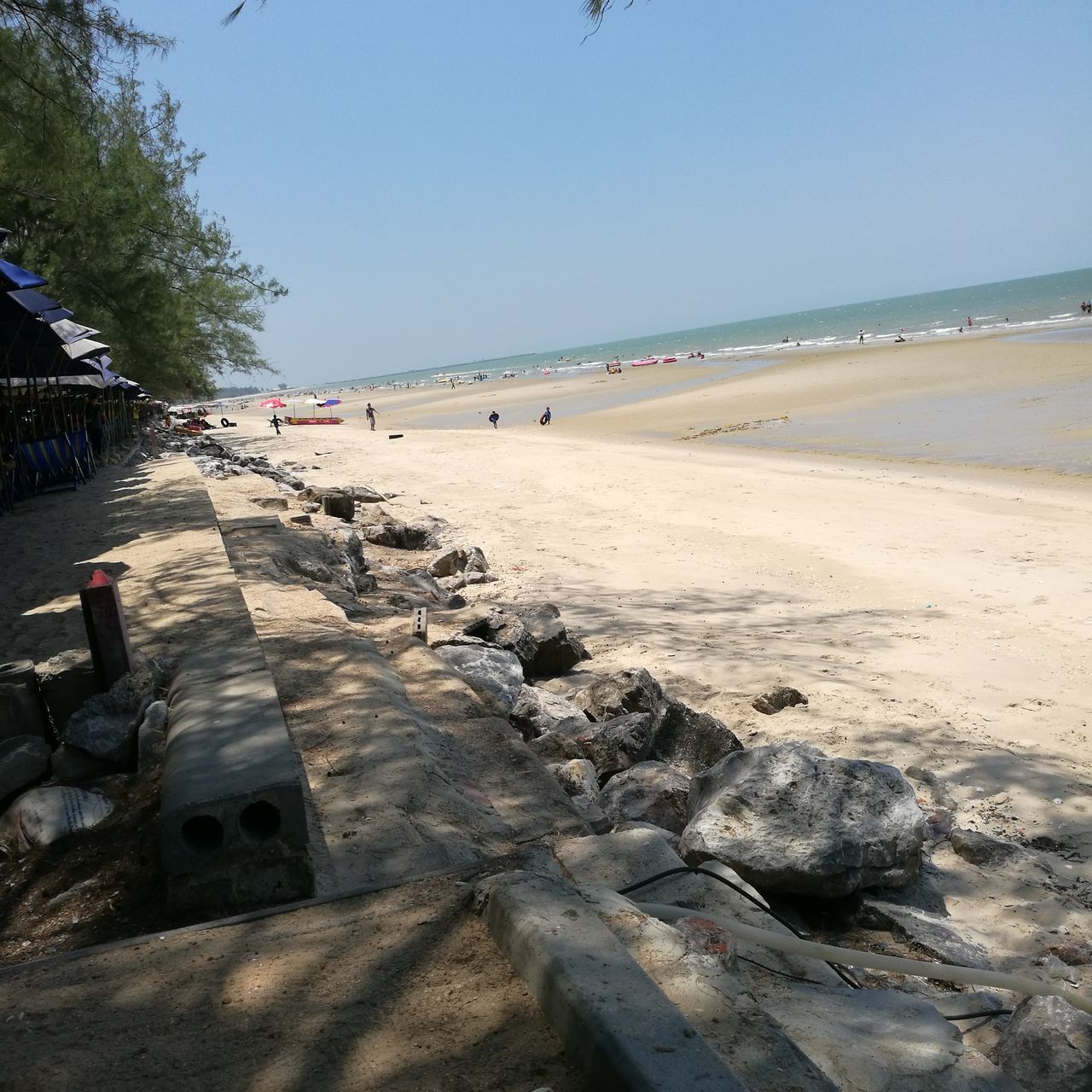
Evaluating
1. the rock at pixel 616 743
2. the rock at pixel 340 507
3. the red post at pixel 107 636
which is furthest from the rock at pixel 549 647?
the rock at pixel 340 507

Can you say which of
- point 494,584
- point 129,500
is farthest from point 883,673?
point 129,500

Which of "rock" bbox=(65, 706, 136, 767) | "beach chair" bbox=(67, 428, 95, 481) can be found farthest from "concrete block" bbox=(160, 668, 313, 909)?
"beach chair" bbox=(67, 428, 95, 481)

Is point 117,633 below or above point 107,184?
below

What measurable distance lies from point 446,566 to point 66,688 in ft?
20.1

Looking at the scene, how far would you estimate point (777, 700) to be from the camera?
583 centimetres

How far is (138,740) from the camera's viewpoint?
371 cm

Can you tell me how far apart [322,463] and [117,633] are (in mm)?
22317

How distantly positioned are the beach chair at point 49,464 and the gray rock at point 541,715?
9399 mm

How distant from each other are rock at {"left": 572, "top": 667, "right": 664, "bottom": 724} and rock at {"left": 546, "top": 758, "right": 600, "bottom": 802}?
2.85 feet

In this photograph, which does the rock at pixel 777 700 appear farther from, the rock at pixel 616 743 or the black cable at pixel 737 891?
the black cable at pixel 737 891

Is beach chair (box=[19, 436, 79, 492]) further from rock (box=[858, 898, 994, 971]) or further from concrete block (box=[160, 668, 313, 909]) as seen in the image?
rock (box=[858, 898, 994, 971])

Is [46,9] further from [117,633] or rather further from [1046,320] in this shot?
[1046,320]

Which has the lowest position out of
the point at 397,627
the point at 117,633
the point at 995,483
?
the point at 995,483

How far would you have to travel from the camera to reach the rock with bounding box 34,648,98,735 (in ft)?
13.0
